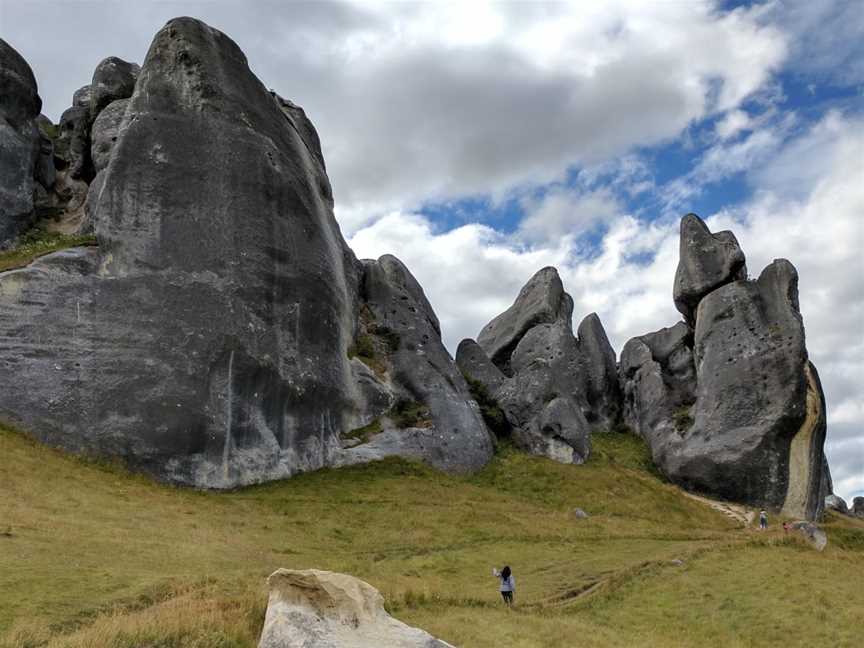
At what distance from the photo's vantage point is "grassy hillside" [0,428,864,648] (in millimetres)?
15445

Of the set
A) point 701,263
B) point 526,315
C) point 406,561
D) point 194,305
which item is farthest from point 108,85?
point 701,263

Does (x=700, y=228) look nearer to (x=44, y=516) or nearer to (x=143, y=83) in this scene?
(x=143, y=83)

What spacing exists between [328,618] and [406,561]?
48.9 ft

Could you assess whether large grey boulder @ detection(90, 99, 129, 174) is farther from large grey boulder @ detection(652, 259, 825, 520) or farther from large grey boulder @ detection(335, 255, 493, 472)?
large grey boulder @ detection(652, 259, 825, 520)

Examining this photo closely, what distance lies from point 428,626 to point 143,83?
114 feet

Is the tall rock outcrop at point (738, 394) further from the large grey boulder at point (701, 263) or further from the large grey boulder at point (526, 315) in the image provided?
the large grey boulder at point (526, 315)

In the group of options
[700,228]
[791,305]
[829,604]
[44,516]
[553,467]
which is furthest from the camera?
[700,228]

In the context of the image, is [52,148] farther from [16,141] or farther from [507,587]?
[507,587]

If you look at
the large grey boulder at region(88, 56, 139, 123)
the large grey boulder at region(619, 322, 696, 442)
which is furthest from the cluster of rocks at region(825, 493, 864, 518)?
the large grey boulder at region(88, 56, 139, 123)

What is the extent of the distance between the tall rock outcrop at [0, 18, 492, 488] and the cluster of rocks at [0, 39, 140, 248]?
227cm

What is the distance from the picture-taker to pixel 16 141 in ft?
153

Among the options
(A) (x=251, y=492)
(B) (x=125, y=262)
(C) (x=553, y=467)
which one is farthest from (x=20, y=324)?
(C) (x=553, y=467)

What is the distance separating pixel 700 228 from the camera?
58.4 m

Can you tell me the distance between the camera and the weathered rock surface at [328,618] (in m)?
11.2
